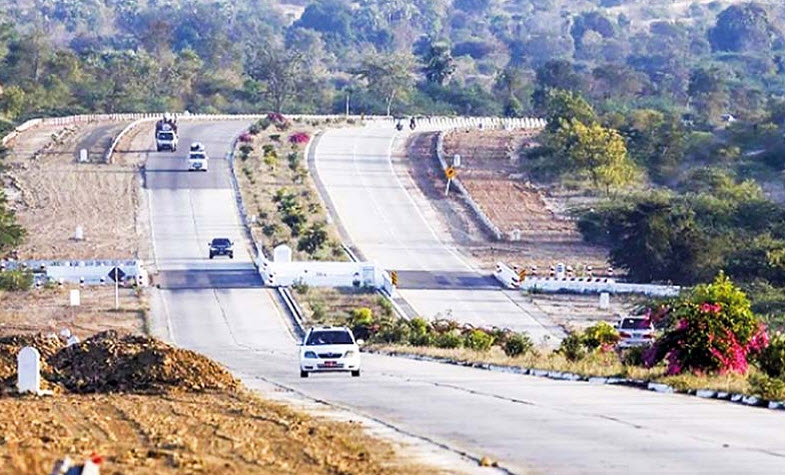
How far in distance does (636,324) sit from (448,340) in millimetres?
4697

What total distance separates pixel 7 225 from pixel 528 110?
82.8 meters

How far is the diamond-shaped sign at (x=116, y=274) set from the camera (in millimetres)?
62487

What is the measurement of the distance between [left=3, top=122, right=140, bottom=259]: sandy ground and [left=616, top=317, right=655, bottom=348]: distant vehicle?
27.0 meters

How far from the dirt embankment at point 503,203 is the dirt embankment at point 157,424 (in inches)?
1604

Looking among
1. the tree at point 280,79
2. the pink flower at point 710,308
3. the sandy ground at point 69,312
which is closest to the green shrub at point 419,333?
the sandy ground at point 69,312

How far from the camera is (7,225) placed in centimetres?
7312

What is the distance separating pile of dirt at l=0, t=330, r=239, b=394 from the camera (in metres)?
30.7

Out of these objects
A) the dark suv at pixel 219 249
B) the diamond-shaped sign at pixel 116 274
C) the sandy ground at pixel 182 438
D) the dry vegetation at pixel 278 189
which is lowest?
the sandy ground at pixel 182 438

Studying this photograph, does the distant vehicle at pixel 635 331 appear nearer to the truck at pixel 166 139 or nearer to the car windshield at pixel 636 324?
the car windshield at pixel 636 324

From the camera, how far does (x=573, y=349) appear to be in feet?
135

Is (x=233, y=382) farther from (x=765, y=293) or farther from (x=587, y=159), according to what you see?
(x=587, y=159)

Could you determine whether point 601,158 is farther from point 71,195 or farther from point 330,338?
point 330,338

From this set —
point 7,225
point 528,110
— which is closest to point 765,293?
point 7,225

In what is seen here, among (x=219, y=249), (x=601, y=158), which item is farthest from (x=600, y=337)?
(x=601, y=158)
